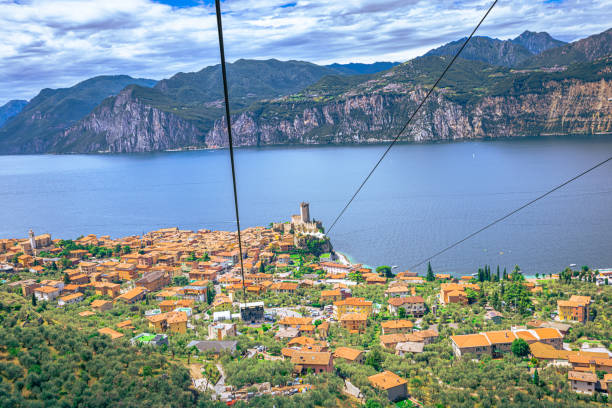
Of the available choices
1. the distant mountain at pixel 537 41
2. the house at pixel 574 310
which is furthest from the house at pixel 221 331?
the distant mountain at pixel 537 41

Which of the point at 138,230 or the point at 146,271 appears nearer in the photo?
the point at 146,271

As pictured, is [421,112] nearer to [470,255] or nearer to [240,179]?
[240,179]

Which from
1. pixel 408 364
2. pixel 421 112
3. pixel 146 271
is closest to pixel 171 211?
pixel 146 271

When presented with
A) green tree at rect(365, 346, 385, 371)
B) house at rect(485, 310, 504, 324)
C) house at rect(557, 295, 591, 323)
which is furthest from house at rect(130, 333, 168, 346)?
house at rect(557, 295, 591, 323)

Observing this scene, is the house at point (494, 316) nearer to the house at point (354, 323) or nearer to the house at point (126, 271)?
the house at point (354, 323)

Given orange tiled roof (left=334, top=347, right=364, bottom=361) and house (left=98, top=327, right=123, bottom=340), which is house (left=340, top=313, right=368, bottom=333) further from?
house (left=98, top=327, right=123, bottom=340)

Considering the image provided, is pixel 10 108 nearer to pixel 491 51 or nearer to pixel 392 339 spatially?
pixel 491 51
